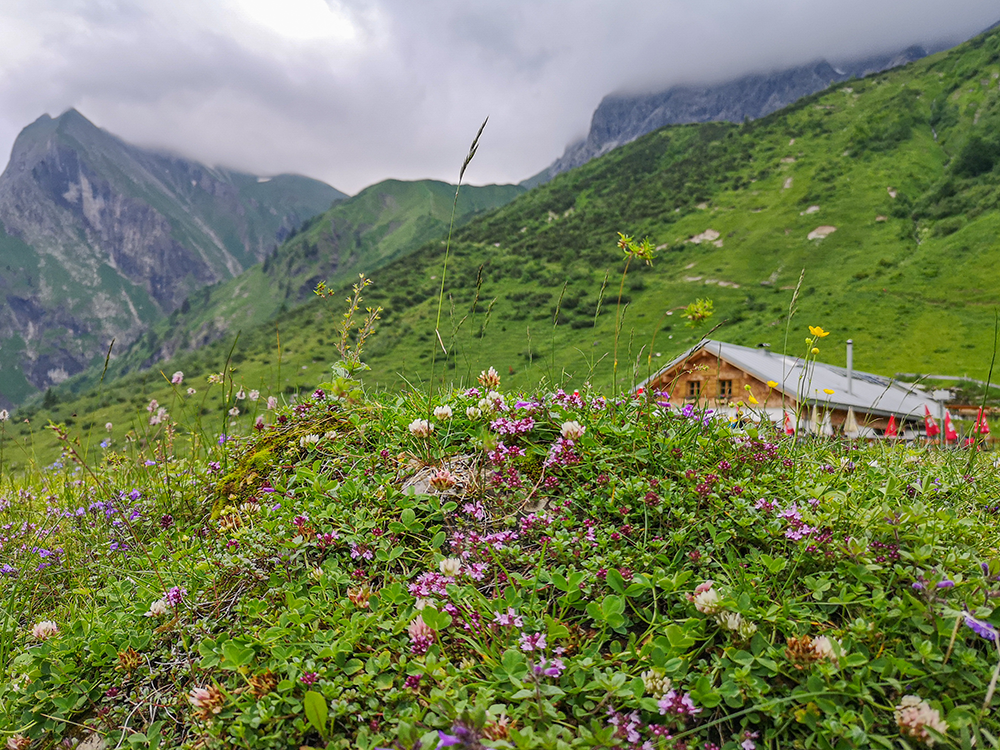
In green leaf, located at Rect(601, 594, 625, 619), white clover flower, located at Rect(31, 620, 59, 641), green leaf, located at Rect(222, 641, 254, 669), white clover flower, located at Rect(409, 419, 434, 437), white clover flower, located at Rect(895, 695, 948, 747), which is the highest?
white clover flower, located at Rect(409, 419, 434, 437)

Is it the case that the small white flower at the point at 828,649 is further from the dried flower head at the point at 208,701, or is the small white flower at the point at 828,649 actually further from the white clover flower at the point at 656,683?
the dried flower head at the point at 208,701

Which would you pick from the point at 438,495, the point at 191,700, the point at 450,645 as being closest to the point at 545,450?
the point at 438,495

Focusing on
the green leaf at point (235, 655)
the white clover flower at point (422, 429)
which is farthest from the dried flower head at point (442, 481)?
the green leaf at point (235, 655)

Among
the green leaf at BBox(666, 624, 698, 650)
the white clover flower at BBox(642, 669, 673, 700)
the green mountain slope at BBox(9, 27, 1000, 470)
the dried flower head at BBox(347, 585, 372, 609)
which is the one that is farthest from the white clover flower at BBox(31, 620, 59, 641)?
the green mountain slope at BBox(9, 27, 1000, 470)

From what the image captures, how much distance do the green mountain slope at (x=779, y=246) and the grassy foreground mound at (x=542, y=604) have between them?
65313 millimetres

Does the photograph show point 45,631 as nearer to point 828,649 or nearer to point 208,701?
point 208,701

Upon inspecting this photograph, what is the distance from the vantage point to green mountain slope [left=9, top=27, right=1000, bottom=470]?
90375 mm

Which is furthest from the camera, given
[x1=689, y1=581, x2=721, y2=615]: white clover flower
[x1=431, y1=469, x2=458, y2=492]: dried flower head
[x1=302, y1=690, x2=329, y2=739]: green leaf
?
[x1=431, y1=469, x2=458, y2=492]: dried flower head

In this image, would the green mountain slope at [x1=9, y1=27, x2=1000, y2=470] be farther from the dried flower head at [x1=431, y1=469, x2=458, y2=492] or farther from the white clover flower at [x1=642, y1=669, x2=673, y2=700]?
the white clover flower at [x1=642, y1=669, x2=673, y2=700]

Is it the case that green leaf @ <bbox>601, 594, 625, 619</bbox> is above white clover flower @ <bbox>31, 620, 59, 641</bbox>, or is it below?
above

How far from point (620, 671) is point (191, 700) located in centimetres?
155

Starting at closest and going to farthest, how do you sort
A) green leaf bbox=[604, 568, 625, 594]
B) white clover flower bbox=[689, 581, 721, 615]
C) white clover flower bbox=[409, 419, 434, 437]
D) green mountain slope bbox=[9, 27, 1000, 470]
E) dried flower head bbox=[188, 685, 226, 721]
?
dried flower head bbox=[188, 685, 226, 721], white clover flower bbox=[689, 581, 721, 615], green leaf bbox=[604, 568, 625, 594], white clover flower bbox=[409, 419, 434, 437], green mountain slope bbox=[9, 27, 1000, 470]

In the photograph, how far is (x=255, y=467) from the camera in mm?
3764

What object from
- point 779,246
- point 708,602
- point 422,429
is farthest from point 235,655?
point 779,246
